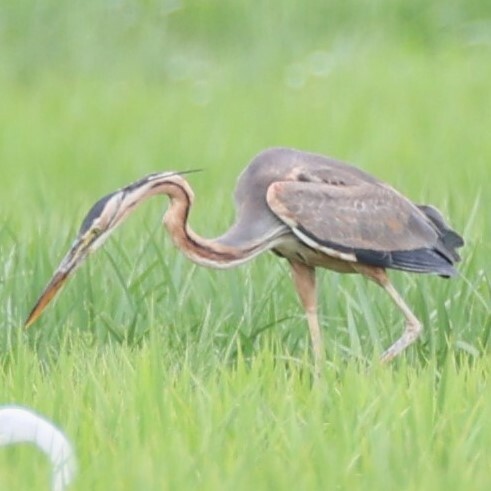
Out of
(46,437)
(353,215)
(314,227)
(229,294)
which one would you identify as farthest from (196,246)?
(46,437)

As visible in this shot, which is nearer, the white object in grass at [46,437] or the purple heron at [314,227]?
the white object in grass at [46,437]

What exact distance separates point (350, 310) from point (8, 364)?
3.20 ft

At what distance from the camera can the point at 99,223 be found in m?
4.87

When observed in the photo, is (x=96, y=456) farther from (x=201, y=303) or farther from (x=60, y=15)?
(x=60, y=15)

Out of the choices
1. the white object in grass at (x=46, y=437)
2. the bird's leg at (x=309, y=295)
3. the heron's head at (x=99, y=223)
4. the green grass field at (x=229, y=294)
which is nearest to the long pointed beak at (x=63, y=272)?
the heron's head at (x=99, y=223)

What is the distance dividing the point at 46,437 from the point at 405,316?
1799 millimetres

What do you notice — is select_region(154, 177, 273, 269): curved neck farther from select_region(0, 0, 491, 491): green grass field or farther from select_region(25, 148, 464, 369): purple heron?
select_region(0, 0, 491, 491): green grass field

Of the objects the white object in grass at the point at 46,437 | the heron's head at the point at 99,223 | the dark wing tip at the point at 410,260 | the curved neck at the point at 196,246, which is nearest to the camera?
the white object in grass at the point at 46,437

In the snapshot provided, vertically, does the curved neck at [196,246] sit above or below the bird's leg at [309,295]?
above

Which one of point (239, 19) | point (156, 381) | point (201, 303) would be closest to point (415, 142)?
point (239, 19)

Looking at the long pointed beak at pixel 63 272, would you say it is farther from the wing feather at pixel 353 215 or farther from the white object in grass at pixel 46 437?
the white object in grass at pixel 46 437

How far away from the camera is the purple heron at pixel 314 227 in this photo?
5.17 meters

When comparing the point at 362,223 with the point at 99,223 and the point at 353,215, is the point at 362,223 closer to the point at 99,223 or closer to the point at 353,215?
the point at 353,215

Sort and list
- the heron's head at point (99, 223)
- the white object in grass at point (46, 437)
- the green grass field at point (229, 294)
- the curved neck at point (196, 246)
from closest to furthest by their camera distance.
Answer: the white object in grass at point (46, 437)
the green grass field at point (229, 294)
the heron's head at point (99, 223)
the curved neck at point (196, 246)
